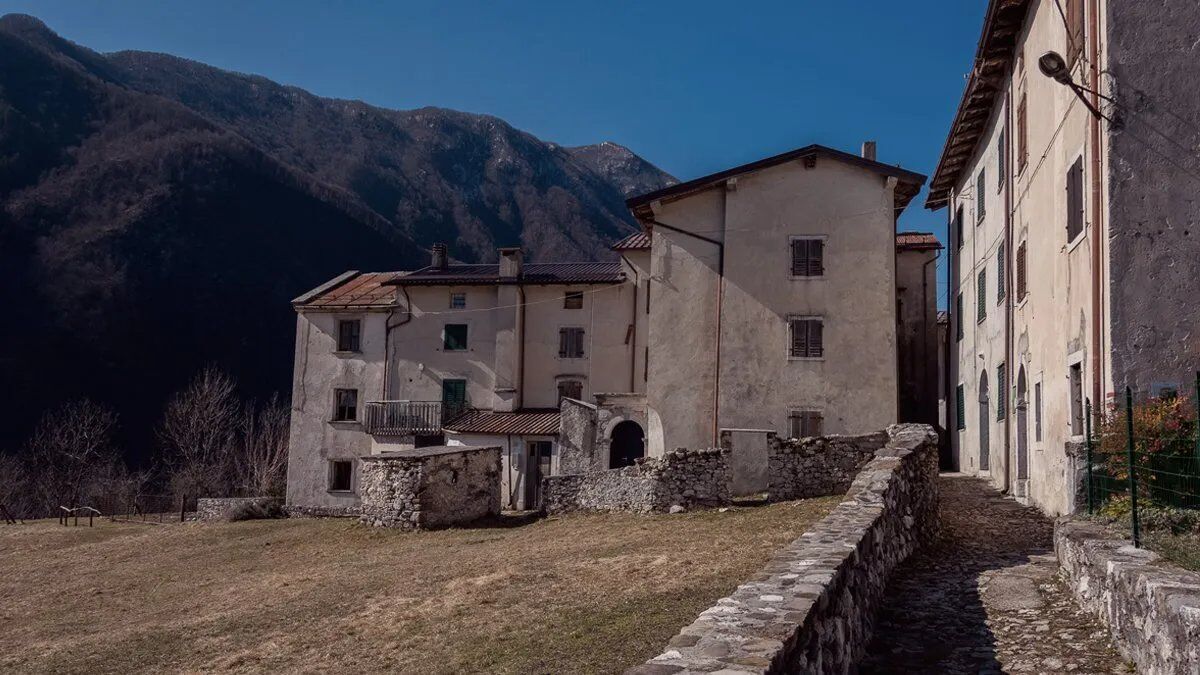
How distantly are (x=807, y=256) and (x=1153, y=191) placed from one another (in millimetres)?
15237

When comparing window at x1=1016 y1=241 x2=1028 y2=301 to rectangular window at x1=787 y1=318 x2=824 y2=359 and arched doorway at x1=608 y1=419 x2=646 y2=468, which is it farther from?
arched doorway at x1=608 y1=419 x2=646 y2=468

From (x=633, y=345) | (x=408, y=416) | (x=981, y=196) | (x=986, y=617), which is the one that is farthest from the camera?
(x=408, y=416)

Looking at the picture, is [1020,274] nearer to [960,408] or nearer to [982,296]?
[982,296]

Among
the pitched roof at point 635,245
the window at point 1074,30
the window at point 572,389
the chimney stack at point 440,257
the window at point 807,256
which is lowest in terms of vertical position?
the window at point 572,389

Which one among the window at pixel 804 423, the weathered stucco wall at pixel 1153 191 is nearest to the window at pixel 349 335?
the window at pixel 804 423

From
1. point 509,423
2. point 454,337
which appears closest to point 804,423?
point 509,423

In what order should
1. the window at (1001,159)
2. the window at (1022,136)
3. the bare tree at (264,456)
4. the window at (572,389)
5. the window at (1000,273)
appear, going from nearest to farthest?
the window at (1022,136), the window at (1001,159), the window at (1000,273), the window at (572,389), the bare tree at (264,456)

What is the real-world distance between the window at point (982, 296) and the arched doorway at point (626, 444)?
11.8 meters

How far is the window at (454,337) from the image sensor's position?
39.4 metres

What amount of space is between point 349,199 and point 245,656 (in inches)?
4312

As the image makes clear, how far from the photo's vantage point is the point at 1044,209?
1587cm

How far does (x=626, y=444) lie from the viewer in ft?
104

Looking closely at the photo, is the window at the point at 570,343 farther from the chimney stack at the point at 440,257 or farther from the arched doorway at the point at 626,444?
the chimney stack at the point at 440,257

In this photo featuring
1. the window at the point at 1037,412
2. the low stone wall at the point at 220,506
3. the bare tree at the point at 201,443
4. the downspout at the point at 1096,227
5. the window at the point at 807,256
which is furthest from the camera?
the bare tree at the point at 201,443
